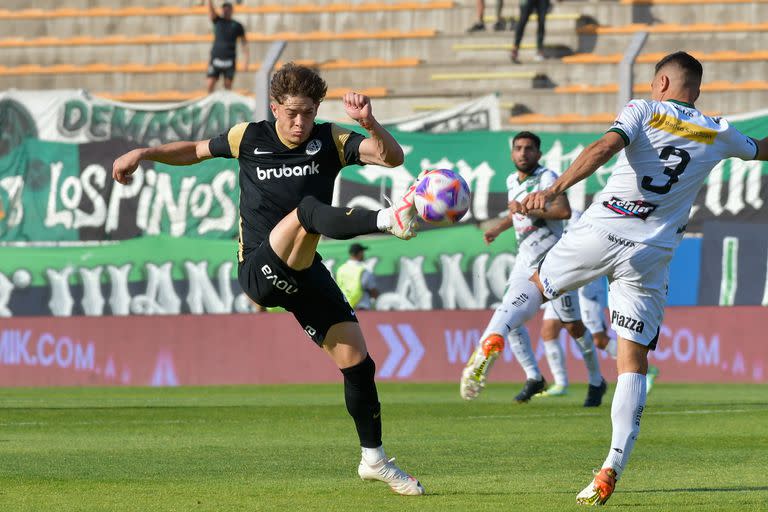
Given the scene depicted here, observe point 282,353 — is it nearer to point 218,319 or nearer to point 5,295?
point 218,319

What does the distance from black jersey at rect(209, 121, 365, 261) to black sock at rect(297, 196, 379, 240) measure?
0.56 metres

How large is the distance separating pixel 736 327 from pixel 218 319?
6.39m

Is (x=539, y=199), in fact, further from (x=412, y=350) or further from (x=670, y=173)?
(x=412, y=350)

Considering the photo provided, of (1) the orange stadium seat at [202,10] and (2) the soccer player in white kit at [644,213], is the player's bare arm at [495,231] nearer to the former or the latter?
(2) the soccer player in white kit at [644,213]

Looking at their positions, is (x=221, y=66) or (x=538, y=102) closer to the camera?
(x=538, y=102)

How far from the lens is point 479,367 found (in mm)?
9562

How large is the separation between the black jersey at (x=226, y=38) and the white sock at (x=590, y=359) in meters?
11.6

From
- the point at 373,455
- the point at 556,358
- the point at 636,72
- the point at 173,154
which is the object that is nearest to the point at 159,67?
the point at 636,72

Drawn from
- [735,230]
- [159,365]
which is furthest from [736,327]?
[159,365]

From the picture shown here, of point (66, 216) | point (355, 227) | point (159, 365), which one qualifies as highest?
point (355, 227)

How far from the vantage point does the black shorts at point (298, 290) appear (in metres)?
7.49

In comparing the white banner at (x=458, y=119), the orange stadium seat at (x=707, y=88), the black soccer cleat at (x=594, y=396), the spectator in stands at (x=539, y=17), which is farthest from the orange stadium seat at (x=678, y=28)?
the black soccer cleat at (x=594, y=396)

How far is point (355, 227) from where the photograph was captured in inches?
271

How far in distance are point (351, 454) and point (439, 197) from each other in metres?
3.17
